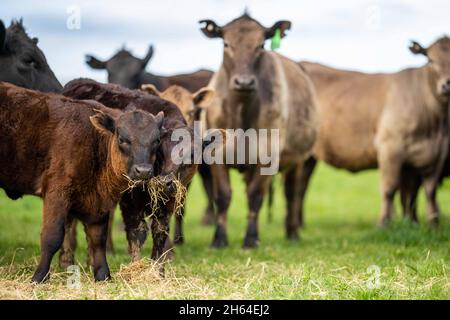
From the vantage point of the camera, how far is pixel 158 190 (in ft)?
24.6

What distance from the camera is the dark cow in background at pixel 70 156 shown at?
720 cm

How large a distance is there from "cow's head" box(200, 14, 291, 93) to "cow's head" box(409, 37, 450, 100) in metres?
2.62

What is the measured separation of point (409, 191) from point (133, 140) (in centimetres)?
842

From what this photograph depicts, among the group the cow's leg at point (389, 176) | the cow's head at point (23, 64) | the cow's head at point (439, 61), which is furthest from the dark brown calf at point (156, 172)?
the cow's leg at point (389, 176)

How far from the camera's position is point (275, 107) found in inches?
453

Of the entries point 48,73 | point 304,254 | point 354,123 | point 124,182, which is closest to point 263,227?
point 354,123

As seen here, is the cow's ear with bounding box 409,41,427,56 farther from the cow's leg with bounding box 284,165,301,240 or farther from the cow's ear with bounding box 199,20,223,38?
the cow's ear with bounding box 199,20,223,38

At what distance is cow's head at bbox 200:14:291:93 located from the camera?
1081 cm

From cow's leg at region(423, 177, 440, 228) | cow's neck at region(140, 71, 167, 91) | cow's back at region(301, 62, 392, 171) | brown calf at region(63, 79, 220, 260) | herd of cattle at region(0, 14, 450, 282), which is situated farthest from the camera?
cow's back at region(301, 62, 392, 171)

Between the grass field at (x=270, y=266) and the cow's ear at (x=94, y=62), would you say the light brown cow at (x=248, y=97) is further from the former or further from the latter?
the cow's ear at (x=94, y=62)

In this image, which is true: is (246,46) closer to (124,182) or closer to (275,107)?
(275,107)

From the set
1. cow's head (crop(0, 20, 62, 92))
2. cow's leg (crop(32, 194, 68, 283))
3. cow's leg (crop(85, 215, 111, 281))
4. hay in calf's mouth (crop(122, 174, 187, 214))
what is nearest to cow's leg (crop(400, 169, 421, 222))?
cow's head (crop(0, 20, 62, 92))

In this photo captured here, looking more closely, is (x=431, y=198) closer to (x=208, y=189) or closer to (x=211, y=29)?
(x=208, y=189)

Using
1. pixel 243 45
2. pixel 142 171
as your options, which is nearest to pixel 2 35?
pixel 142 171
